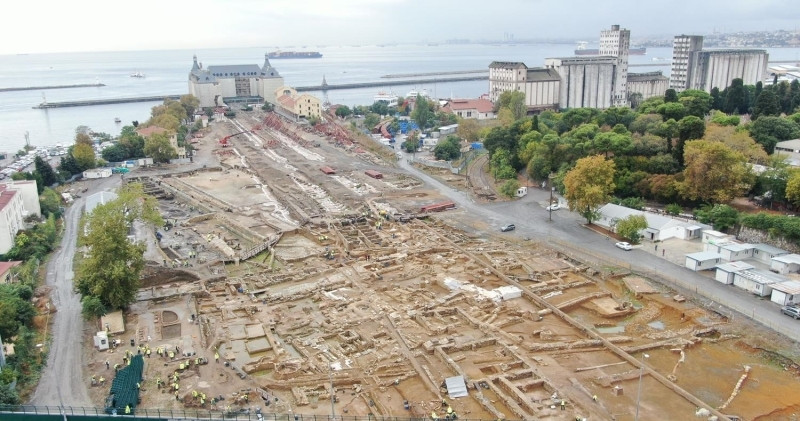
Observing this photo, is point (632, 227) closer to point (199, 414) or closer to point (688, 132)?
point (688, 132)

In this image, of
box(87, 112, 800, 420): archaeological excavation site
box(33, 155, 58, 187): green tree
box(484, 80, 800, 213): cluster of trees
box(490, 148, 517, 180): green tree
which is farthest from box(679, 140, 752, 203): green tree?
box(33, 155, 58, 187): green tree

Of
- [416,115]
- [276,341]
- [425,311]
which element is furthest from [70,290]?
[416,115]

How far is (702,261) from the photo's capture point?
31766 mm

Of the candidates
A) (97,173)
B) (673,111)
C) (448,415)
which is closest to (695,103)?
(673,111)

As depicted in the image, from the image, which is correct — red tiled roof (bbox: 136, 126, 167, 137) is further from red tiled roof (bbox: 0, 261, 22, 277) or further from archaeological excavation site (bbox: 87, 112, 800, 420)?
red tiled roof (bbox: 0, 261, 22, 277)

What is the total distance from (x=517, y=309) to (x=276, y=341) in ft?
37.7

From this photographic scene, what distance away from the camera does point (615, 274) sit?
3216 cm

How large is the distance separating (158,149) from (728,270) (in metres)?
55.8

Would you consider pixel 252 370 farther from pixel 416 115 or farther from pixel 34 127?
pixel 34 127

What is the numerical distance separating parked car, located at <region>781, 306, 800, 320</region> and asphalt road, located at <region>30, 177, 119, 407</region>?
2918cm

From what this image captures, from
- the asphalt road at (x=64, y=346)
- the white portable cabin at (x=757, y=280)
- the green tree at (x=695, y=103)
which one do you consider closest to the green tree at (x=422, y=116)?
the green tree at (x=695, y=103)

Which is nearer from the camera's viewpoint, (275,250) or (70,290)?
(70,290)

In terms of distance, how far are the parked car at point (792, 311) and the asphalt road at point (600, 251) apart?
0.30 metres

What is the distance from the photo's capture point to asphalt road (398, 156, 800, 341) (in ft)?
89.7
